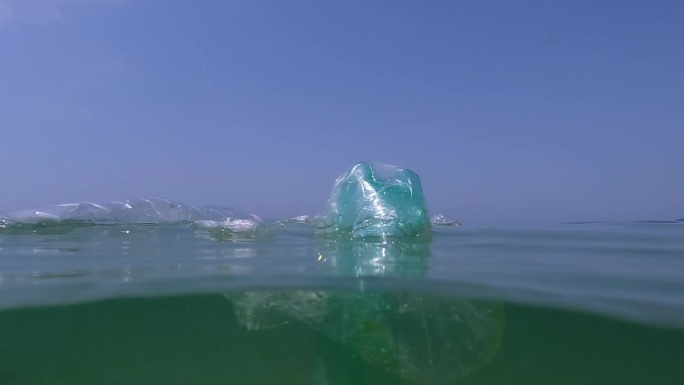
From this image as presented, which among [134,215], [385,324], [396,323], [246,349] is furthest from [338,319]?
[134,215]

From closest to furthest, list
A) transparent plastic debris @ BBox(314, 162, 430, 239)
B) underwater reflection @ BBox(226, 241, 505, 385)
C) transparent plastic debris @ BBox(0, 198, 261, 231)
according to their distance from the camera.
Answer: underwater reflection @ BBox(226, 241, 505, 385) < transparent plastic debris @ BBox(314, 162, 430, 239) < transparent plastic debris @ BBox(0, 198, 261, 231)

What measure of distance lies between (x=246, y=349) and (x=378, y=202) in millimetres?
3095

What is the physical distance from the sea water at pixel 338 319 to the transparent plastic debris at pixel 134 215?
10.3ft

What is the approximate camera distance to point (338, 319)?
7.06 meters

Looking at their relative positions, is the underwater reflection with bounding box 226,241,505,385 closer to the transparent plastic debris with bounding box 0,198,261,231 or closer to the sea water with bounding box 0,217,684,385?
the sea water with bounding box 0,217,684,385

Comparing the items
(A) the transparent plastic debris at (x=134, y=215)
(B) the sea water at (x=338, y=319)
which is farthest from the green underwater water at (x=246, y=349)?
(A) the transparent plastic debris at (x=134, y=215)

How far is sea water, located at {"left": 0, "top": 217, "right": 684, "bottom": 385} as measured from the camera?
6.23m

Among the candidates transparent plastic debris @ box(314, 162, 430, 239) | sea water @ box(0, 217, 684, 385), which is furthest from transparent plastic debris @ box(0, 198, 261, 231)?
sea water @ box(0, 217, 684, 385)

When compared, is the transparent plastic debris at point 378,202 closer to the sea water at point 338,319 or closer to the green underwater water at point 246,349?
the sea water at point 338,319

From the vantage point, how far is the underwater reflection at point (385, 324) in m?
6.15

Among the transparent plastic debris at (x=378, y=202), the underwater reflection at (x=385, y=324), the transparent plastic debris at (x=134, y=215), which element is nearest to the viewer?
the underwater reflection at (x=385, y=324)

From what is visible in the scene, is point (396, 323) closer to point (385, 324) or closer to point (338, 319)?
point (385, 324)

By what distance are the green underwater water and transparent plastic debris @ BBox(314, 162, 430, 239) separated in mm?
2506

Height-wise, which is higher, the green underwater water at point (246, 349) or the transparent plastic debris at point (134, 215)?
the transparent plastic debris at point (134, 215)
